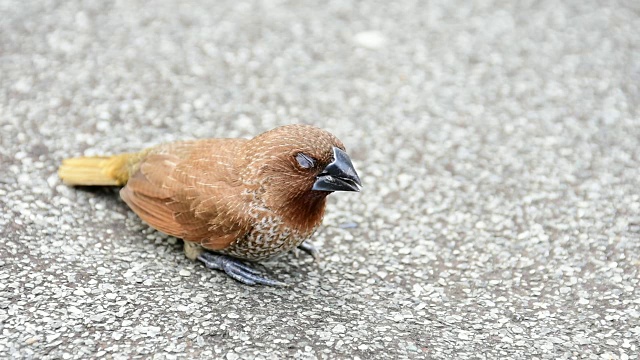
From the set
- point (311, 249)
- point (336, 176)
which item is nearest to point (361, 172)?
point (311, 249)

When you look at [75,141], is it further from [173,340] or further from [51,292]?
[173,340]

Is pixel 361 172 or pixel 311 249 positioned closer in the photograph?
pixel 311 249

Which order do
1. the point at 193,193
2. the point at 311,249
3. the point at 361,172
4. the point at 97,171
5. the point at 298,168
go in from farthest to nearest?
1. the point at 361,172
2. the point at 97,171
3. the point at 311,249
4. the point at 193,193
5. the point at 298,168

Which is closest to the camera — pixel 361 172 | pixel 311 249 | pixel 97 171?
pixel 311 249

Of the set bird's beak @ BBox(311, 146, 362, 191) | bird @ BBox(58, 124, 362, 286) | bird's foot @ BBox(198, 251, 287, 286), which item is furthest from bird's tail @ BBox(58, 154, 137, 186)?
bird's beak @ BBox(311, 146, 362, 191)

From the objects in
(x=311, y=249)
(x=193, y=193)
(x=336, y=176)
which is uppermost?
(x=336, y=176)

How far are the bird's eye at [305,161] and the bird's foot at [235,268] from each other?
658 mm

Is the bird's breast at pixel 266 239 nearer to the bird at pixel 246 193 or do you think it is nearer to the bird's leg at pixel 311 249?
the bird at pixel 246 193

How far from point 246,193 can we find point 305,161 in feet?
1.10

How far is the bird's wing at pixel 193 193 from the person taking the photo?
12.7 ft

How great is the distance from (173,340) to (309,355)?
2.01 feet

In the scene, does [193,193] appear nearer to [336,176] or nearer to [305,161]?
[305,161]

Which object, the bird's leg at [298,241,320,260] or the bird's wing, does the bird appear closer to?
the bird's wing

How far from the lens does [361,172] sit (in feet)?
Answer: 17.2
